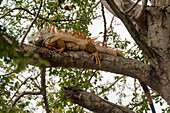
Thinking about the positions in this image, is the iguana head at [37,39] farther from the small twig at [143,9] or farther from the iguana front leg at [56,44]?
the small twig at [143,9]

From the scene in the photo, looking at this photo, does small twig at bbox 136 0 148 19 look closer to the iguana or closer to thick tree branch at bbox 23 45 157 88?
thick tree branch at bbox 23 45 157 88

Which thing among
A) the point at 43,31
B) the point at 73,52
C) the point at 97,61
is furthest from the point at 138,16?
the point at 43,31

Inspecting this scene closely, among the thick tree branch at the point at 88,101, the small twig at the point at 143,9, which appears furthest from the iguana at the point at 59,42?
the small twig at the point at 143,9

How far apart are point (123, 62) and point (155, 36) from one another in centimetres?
74

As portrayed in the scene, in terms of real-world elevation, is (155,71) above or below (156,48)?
below

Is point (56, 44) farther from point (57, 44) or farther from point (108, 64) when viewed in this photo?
point (108, 64)

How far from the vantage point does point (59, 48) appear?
306 centimetres

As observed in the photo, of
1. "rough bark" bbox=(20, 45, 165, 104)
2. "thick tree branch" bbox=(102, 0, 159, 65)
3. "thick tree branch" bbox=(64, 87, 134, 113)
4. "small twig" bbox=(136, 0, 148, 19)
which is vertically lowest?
"thick tree branch" bbox=(64, 87, 134, 113)

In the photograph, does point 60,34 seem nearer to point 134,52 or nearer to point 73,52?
point 73,52

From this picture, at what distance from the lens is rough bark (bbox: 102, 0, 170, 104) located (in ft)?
10.4

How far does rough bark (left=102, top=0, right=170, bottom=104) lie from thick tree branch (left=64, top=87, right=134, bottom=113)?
0.76 metres

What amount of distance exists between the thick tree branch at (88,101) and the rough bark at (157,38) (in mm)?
763

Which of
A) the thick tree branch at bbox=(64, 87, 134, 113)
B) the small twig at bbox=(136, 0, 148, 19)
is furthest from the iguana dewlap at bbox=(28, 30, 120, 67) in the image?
the small twig at bbox=(136, 0, 148, 19)

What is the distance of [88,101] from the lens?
10.4 ft
